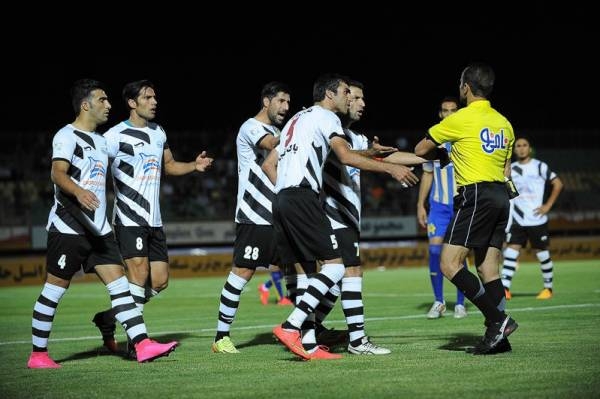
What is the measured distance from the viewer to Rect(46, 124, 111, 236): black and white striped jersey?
27.0 ft

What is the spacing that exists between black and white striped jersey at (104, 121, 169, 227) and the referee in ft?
8.44

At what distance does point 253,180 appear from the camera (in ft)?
30.6

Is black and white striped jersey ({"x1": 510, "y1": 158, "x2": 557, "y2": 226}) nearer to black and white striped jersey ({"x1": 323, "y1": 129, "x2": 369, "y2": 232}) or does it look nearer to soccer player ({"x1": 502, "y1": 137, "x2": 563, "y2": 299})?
soccer player ({"x1": 502, "y1": 137, "x2": 563, "y2": 299})

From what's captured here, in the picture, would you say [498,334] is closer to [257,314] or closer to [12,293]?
[257,314]

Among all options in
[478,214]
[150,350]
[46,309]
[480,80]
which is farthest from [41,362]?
[480,80]

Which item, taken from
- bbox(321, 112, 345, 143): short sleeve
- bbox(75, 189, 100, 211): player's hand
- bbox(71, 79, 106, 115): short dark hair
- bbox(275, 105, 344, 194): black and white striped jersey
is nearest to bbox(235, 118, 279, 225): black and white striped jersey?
bbox(275, 105, 344, 194): black and white striped jersey

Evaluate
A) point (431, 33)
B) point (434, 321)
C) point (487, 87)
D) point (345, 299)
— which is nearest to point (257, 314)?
point (434, 321)

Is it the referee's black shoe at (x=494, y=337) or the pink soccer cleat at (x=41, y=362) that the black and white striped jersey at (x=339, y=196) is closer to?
the referee's black shoe at (x=494, y=337)

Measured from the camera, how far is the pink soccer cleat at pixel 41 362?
811 centimetres

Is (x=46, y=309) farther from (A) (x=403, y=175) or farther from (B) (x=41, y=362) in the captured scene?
(A) (x=403, y=175)

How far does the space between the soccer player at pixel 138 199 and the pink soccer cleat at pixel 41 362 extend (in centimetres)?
92

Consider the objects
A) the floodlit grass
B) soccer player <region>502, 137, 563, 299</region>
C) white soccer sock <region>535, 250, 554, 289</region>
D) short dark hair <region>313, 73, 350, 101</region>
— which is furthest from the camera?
soccer player <region>502, 137, 563, 299</region>

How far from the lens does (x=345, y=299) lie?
8438 mm

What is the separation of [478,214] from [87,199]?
325 centimetres
